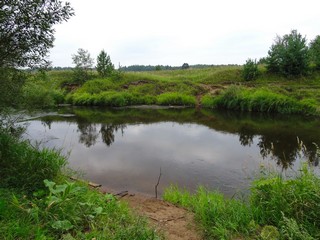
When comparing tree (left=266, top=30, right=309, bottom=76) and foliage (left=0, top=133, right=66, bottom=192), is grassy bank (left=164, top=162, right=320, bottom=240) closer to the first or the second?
foliage (left=0, top=133, right=66, bottom=192)

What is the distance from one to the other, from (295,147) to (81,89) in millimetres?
26774

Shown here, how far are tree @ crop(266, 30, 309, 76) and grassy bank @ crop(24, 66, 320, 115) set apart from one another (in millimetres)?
1092

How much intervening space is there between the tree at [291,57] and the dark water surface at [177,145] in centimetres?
1256

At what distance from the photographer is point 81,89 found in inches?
1330

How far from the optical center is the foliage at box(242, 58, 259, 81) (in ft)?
108

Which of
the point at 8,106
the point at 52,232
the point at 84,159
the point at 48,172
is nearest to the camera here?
the point at 52,232

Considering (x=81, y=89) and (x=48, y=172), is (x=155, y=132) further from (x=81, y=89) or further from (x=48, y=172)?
(x=81, y=89)

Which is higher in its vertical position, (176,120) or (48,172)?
(48,172)

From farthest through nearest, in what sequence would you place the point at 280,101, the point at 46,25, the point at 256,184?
the point at 280,101 < the point at 46,25 < the point at 256,184

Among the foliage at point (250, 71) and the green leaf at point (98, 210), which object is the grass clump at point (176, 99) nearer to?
the foliage at point (250, 71)

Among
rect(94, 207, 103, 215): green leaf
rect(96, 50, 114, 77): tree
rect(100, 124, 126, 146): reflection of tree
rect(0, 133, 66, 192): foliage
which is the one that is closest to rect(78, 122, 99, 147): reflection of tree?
rect(100, 124, 126, 146): reflection of tree

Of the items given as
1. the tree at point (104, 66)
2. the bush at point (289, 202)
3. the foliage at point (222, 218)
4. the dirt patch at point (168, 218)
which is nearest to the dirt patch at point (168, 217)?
the dirt patch at point (168, 218)

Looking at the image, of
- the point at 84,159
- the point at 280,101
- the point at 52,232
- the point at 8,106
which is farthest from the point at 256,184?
the point at 280,101

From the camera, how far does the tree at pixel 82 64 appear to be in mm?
36281
